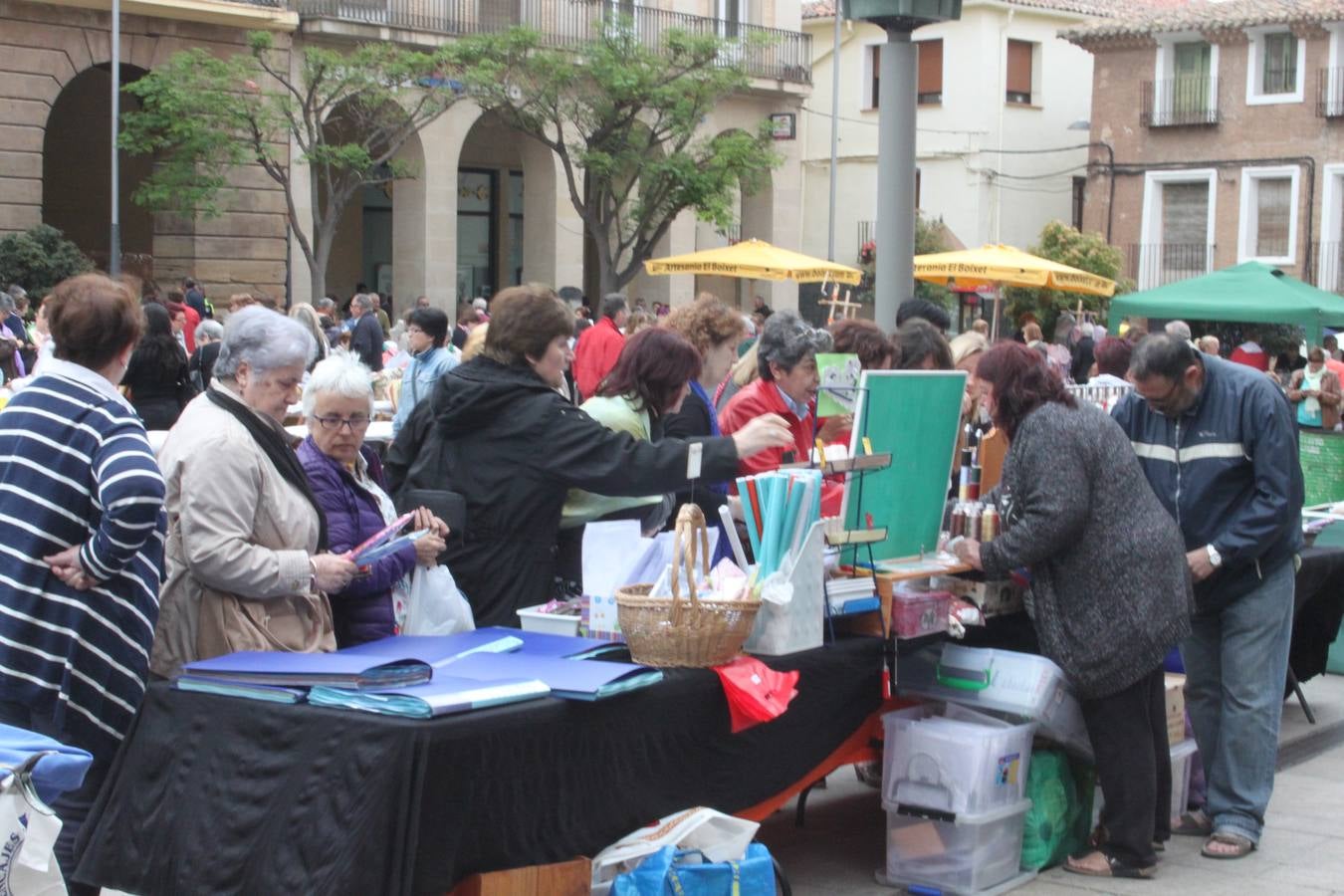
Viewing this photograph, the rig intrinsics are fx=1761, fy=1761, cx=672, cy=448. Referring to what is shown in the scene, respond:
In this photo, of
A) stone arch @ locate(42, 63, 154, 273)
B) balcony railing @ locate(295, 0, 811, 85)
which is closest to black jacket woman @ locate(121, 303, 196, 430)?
balcony railing @ locate(295, 0, 811, 85)

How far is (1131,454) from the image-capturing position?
5.63m

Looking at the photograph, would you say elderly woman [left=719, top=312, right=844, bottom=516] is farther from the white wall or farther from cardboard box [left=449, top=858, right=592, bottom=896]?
the white wall

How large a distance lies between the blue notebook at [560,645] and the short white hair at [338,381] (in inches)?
29.1

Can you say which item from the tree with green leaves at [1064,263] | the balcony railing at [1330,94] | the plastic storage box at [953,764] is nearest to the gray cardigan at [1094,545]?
the plastic storage box at [953,764]

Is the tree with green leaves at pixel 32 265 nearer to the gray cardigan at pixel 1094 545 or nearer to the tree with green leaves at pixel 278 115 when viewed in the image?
the tree with green leaves at pixel 278 115

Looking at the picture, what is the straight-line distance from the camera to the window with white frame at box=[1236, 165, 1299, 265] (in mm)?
38875

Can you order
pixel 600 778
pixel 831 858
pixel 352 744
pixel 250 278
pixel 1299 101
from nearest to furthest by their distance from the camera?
pixel 352 744
pixel 600 778
pixel 831 858
pixel 250 278
pixel 1299 101

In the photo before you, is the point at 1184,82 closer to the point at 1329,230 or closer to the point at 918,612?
the point at 1329,230

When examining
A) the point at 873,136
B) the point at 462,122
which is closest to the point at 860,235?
the point at 873,136

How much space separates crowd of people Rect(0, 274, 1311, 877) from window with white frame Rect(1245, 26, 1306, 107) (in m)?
34.5

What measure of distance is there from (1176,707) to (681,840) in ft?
8.58

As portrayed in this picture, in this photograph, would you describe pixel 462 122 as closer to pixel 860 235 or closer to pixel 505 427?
pixel 860 235

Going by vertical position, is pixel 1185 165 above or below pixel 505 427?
above

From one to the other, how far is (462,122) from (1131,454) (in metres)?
27.4
